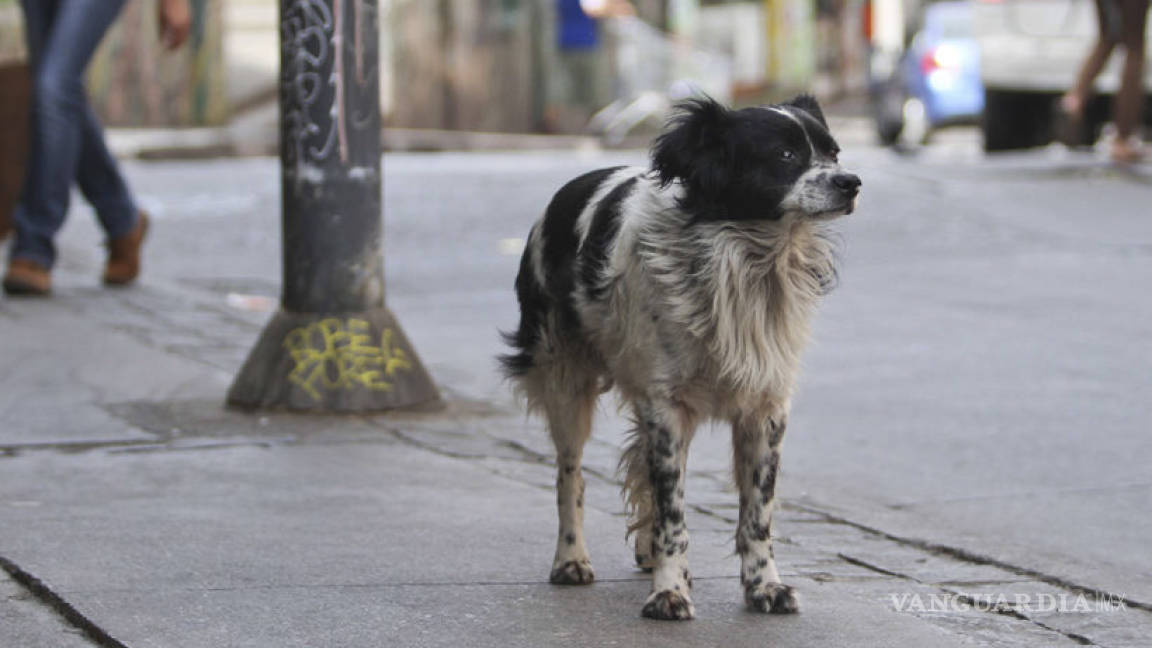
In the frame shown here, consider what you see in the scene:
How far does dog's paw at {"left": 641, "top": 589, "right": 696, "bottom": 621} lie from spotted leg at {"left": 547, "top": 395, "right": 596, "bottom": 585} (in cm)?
36

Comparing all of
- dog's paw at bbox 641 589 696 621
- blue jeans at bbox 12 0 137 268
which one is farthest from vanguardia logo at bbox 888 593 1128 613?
blue jeans at bbox 12 0 137 268

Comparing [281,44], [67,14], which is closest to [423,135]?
[67,14]

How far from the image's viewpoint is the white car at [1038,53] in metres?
15.9

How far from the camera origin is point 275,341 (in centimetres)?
652

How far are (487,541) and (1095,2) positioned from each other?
9.75m

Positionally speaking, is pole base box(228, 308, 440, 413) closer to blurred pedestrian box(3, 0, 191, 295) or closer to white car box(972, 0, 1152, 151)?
blurred pedestrian box(3, 0, 191, 295)

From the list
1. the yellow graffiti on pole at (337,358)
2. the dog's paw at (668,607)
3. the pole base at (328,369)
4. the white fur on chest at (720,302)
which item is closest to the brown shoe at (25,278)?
the pole base at (328,369)

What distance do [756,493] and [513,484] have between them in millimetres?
1286

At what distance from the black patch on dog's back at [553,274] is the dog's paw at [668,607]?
29.6 inches

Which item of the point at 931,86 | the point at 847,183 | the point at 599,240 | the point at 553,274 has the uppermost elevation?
the point at 847,183

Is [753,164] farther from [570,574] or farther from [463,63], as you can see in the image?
[463,63]

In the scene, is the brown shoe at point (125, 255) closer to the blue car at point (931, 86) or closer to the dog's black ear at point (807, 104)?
the dog's black ear at point (807, 104)

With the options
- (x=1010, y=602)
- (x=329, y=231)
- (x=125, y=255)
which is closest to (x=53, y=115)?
(x=125, y=255)

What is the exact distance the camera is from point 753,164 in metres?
4.26
